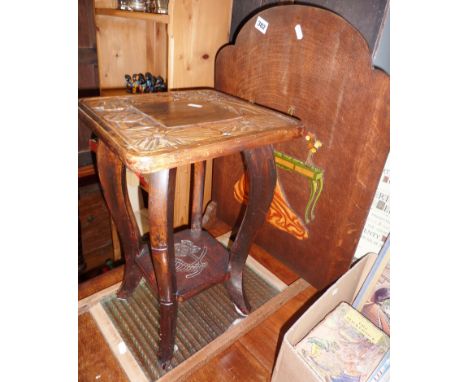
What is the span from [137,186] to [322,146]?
1233mm

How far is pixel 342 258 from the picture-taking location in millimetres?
1334

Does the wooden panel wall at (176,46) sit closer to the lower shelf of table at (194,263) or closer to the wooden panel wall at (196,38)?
the wooden panel wall at (196,38)

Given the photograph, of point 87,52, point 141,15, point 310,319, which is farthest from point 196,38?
point 310,319

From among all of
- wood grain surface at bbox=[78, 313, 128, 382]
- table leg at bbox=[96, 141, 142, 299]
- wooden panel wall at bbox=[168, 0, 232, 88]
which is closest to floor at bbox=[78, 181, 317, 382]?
wood grain surface at bbox=[78, 313, 128, 382]

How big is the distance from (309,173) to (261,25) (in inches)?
25.4

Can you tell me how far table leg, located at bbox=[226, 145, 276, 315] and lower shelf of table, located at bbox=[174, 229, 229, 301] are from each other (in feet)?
0.24

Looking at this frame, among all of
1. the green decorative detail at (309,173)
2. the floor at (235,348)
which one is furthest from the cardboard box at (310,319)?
the green decorative detail at (309,173)

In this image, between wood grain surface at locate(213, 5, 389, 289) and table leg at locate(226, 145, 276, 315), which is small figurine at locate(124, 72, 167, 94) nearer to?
wood grain surface at locate(213, 5, 389, 289)

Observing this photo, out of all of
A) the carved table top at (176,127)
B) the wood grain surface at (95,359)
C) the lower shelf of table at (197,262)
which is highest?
the carved table top at (176,127)

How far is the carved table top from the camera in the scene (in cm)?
71

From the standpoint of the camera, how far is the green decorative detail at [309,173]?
130 cm

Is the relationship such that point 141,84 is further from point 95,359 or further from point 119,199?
point 95,359

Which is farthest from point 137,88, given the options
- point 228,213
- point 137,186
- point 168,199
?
point 168,199

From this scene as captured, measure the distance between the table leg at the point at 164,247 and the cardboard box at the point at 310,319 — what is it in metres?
0.37
